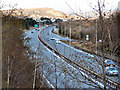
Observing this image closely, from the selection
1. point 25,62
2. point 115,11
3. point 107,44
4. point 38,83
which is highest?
point 115,11

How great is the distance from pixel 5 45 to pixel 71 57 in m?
5.67

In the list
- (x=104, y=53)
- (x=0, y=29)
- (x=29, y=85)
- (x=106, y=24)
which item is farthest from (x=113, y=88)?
(x=0, y=29)

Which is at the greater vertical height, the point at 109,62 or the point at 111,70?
the point at 109,62

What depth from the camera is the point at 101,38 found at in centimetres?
475

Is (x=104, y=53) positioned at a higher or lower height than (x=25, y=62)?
higher

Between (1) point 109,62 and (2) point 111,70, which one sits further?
(1) point 109,62

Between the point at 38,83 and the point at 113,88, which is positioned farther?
the point at 38,83

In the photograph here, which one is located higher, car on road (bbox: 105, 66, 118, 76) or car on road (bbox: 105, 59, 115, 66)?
car on road (bbox: 105, 59, 115, 66)

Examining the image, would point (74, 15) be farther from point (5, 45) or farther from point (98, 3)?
point (5, 45)

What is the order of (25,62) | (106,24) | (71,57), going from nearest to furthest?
(106,24) < (71,57) < (25,62)

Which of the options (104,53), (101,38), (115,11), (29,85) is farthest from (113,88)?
(29,85)

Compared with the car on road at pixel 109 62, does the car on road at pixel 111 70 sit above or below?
below

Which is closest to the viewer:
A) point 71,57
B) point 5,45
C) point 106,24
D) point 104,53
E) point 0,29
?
point 106,24

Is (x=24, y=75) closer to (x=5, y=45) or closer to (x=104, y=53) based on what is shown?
(x=5, y=45)
